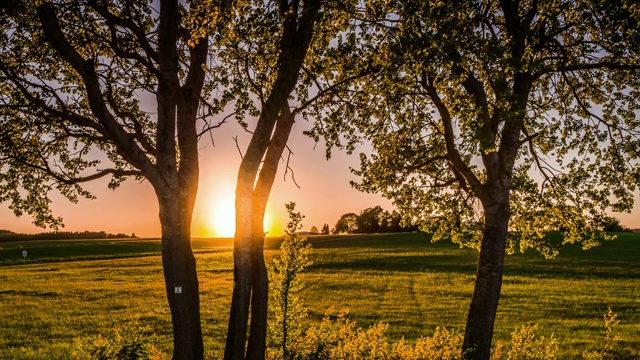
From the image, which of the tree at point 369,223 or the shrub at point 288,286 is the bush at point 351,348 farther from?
the tree at point 369,223

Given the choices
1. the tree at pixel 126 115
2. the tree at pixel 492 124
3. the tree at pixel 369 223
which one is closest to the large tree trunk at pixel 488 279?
the tree at pixel 492 124

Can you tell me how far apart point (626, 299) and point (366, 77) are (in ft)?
93.9

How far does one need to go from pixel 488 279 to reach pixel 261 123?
675cm

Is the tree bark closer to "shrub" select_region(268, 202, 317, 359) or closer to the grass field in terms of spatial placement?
"shrub" select_region(268, 202, 317, 359)

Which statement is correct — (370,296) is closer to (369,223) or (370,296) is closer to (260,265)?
(260,265)

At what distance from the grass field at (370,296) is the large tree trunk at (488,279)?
6998 millimetres

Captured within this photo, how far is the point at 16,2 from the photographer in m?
6.39

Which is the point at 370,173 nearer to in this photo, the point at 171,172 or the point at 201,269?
the point at 171,172

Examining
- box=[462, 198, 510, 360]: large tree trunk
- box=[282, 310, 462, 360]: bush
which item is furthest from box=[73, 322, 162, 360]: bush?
box=[462, 198, 510, 360]: large tree trunk

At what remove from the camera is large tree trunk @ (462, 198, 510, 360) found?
11891mm

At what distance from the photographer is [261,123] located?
9.33m

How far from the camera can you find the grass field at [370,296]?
2205cm

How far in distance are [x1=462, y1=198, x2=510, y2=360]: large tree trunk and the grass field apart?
23.0 feet

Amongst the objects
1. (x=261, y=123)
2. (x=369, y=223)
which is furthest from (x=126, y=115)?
(x=369, y=223)
